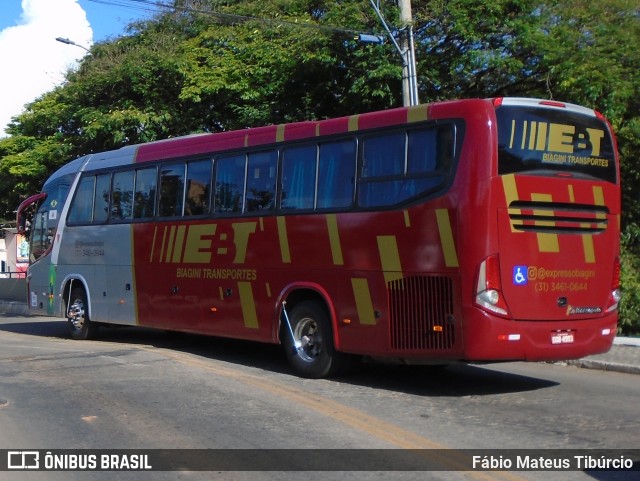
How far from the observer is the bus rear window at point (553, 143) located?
28.6 ft

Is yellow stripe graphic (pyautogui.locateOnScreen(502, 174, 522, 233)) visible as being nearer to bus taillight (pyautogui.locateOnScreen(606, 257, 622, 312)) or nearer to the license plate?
the license plate

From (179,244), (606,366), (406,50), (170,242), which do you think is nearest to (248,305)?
(179,244)

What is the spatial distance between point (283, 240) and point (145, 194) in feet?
12.6

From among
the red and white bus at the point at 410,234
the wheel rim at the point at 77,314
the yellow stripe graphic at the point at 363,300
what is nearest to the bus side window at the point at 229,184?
the red and white bus at the point at 410,234

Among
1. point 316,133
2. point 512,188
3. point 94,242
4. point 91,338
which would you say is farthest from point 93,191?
point 512,188

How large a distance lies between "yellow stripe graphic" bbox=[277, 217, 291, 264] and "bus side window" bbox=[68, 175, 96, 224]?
5.71 m

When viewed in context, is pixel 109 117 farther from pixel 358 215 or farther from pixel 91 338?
pixel 358 215

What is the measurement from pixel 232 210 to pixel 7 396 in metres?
4.09

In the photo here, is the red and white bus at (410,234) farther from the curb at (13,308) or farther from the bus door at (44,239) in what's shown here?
the curb at (13,308)

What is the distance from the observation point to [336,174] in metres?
10.1

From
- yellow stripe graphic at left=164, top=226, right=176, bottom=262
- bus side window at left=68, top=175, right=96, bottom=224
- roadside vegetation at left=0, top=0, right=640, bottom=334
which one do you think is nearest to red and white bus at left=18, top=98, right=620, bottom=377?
yellow stripe graphic at left=164, top=226, right=176, bottom=262

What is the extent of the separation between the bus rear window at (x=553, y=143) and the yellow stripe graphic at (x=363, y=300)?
2.24 metres

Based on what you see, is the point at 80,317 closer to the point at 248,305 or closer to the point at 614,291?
the point at 248,305

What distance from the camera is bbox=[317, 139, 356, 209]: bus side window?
991 centimetres
